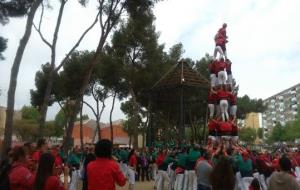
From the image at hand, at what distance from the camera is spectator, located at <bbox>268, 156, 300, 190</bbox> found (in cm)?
588

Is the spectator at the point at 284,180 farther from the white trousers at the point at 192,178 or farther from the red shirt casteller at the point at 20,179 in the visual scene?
the white trousers at the point at 192,178

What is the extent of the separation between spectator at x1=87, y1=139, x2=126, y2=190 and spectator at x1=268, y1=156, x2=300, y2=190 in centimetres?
198

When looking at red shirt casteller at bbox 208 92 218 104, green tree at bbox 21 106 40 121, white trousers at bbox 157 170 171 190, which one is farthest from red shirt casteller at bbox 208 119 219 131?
green tree at bbox 21 106 40 121

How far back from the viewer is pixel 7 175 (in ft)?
20.6

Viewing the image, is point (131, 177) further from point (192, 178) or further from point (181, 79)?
point (181, 79)

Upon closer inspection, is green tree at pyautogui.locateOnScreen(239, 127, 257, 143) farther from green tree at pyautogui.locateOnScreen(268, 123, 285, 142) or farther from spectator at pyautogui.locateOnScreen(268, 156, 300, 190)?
spectator at pyautogui.locateOnScreen(268, 156, 300, 190)

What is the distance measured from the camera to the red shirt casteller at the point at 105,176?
235 inches

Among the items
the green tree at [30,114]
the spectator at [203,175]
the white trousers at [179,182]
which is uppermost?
the green tree at [30,114]

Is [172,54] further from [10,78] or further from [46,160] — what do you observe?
[46,160]

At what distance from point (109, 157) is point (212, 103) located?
44.2ft

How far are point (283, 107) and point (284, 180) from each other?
151453 mm

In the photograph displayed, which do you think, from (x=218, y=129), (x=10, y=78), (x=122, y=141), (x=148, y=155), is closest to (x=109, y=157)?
(x=10, y=78)

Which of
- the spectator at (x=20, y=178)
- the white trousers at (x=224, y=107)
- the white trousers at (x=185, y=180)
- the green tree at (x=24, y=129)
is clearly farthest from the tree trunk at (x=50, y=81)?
the green tree at (x=24, y=129)

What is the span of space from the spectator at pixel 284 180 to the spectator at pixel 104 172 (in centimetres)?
198
